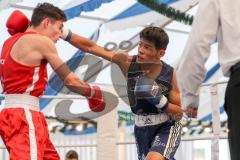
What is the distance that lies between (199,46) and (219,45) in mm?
80

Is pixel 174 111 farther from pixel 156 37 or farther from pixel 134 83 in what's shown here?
pixel 156 37

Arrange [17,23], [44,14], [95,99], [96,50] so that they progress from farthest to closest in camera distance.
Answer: [96,50], [17,23], [44,14], [95,99]

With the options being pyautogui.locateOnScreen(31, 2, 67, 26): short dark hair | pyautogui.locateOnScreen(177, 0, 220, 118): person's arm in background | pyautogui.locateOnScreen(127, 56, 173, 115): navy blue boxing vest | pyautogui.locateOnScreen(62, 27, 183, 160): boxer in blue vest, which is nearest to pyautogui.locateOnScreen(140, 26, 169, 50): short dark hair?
pyautogui.locateOnScreen(62, 27, 183, 160): boxer in blue vest

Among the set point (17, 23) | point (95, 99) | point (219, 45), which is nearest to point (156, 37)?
point (95, 99)

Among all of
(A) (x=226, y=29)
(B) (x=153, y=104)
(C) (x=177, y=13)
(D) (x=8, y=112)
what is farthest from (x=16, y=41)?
(C) (x=177, y=13)

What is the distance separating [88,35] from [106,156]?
11.4ft

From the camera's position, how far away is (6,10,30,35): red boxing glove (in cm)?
299

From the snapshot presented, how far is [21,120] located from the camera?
266cm

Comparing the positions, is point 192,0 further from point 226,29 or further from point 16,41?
point 226,29

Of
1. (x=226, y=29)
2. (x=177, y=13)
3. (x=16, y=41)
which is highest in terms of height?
(x=177, y=13)

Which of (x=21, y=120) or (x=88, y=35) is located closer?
(x=21, y=120)

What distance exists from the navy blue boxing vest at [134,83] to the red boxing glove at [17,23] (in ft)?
2.39

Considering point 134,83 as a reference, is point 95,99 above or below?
below

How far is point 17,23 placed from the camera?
3.00 meters
